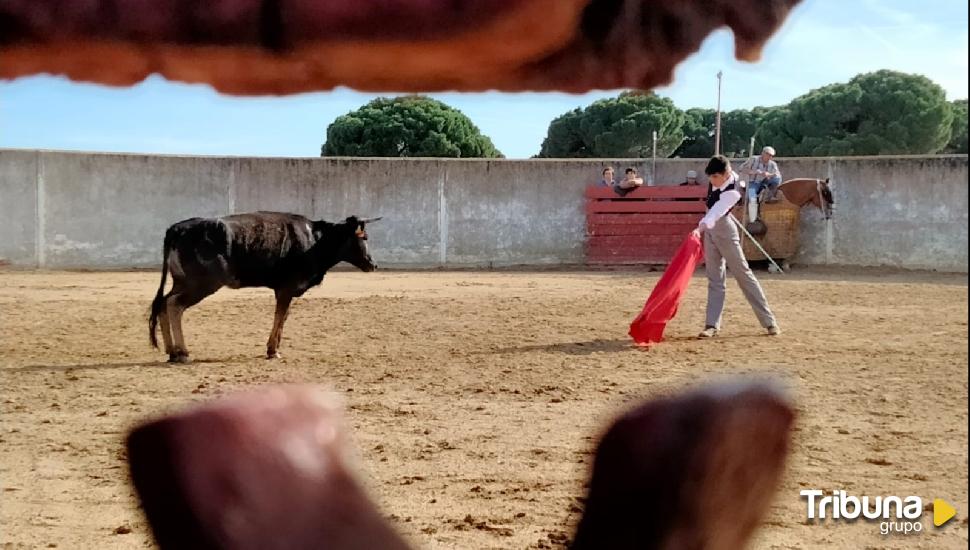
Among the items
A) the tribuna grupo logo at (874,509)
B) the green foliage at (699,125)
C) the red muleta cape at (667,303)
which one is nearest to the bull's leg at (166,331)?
the red muleta cape at (667,303)

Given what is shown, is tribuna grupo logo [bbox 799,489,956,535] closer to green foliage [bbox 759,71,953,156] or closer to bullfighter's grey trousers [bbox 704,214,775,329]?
green foliage [bbox 759,71,953,156]

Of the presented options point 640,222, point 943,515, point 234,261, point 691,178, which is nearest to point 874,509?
point 943,515

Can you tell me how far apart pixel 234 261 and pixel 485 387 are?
62.8 inches

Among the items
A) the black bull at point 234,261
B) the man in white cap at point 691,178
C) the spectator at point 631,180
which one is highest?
the man in white cap at point 691,178

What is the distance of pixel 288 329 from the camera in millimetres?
5414

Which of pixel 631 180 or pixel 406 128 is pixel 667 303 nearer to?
pixel 631 180

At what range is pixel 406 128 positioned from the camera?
0.66 metres

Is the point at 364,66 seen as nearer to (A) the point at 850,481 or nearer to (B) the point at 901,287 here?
(A) the point at 850,481

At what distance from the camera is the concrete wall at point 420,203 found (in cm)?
222

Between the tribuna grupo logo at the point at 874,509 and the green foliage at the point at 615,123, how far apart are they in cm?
104

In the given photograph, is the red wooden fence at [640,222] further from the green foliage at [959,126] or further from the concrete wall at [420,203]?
the green foliage at [959,126]

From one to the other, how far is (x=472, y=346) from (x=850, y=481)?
2.66 m

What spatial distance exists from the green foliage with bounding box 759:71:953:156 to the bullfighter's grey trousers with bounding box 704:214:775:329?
357 centimetres

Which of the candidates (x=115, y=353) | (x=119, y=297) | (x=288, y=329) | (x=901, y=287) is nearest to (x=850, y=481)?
(x=115, y=353)
